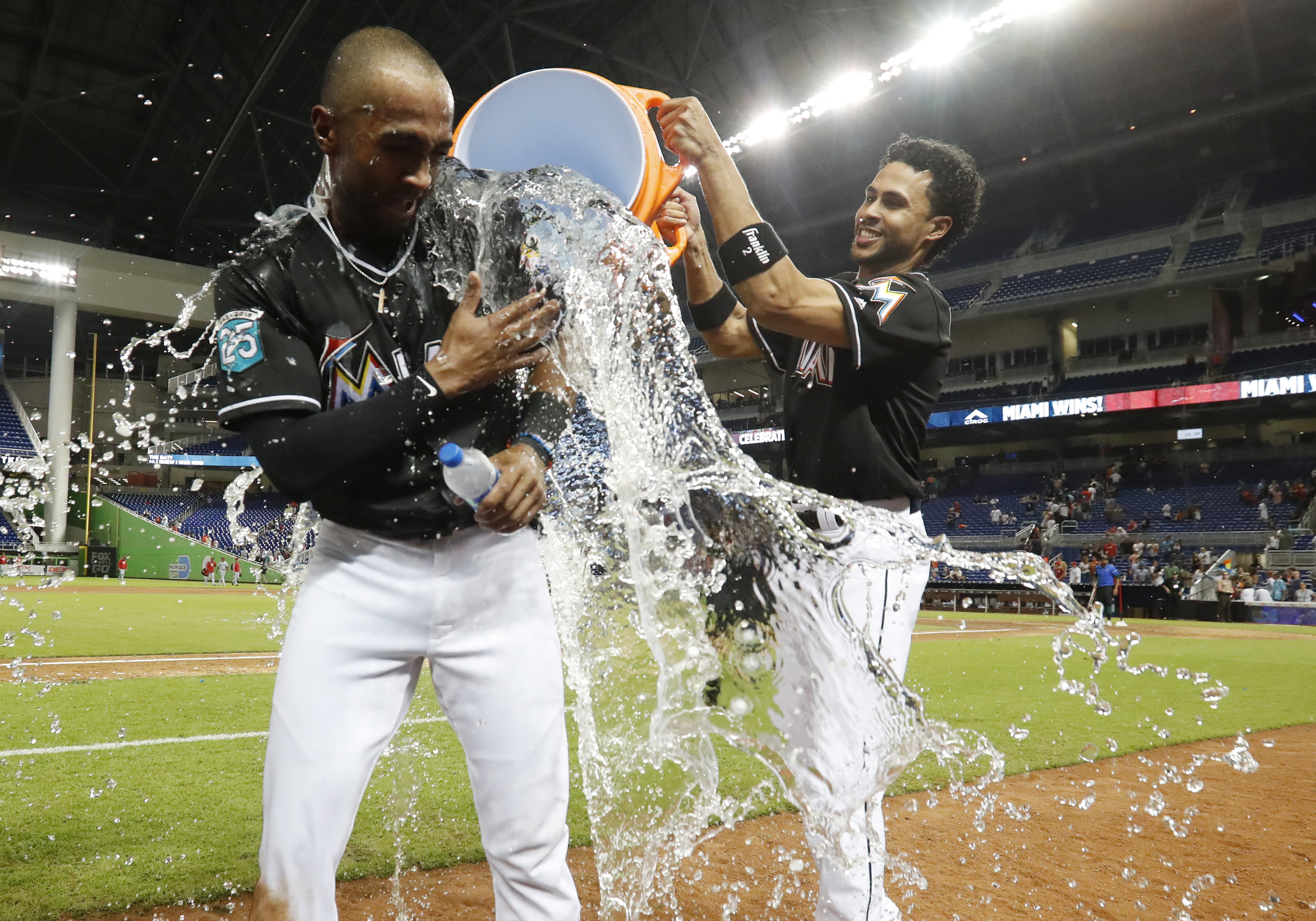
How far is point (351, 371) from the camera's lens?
5.75ft

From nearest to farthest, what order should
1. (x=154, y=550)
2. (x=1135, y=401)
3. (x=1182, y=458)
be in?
(x=1135, y=401), (x=1182, y=458), (x=154, y=550)

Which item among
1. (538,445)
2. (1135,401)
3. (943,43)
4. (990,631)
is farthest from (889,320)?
(1135,401)

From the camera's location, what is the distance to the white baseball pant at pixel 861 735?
2.14 metres

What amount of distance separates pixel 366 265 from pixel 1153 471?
31294mm

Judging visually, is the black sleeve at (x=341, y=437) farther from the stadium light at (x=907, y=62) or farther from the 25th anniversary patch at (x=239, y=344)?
the stadium light at (x=907, y=62)

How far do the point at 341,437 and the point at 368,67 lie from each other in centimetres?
72

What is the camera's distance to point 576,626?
3.03 m

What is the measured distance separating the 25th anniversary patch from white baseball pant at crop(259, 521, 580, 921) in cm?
36

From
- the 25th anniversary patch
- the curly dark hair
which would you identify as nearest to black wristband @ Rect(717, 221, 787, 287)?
the curly dark hair

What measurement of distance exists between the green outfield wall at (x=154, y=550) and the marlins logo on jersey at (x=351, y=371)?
29.2 metres

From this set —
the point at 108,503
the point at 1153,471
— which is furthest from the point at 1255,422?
the point at 108,503

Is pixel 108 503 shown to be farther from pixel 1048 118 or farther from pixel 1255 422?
pixel 1255 422

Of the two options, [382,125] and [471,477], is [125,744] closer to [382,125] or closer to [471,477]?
[471,477]

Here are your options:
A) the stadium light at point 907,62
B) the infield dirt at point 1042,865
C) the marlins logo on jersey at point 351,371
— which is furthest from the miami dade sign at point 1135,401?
the marlins logo on jersey at point 351,371
